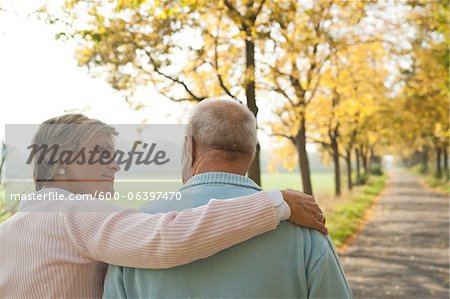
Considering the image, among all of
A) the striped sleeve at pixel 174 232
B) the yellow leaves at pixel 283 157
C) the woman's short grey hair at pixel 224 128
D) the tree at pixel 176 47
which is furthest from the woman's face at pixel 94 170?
the yellow leaves at pixel 283 157

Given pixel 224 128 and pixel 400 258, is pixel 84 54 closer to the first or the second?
pixel 400 258

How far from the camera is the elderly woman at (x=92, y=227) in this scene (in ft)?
7.27

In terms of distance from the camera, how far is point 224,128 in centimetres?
236

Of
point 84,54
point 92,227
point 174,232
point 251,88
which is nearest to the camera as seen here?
point 174,232

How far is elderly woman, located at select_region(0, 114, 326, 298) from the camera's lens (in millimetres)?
2217

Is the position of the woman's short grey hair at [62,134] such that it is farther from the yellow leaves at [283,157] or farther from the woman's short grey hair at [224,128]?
the yellow leaves at [283,157]

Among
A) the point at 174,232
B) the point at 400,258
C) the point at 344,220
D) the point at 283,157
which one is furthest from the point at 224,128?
the point at 283,157

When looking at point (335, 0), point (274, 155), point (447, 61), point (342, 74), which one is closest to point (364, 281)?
point (335, 0)

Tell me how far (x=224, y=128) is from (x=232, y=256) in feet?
1.59

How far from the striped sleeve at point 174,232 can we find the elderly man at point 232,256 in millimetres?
77

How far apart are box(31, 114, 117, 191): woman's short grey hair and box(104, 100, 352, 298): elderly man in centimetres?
44

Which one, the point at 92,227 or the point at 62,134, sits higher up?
the point at 62,134

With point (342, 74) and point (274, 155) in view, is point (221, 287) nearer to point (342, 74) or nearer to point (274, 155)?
point (342, 74)

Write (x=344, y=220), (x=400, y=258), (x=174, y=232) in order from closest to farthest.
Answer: (x=174, y=232), (x=400, y=258), (x=344, y=220)
